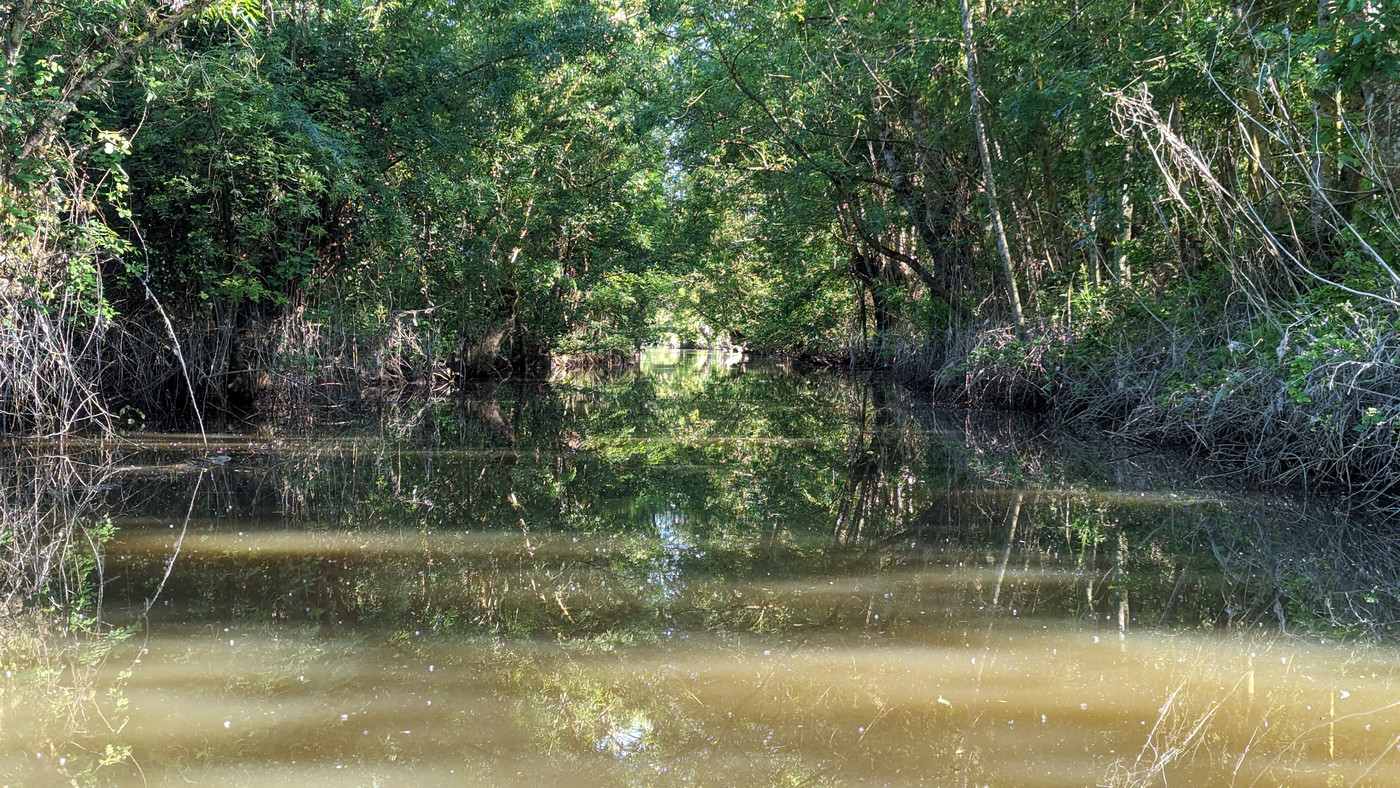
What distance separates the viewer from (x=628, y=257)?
772 inches

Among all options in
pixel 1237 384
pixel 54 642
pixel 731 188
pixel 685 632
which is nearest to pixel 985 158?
pixel 1237 384

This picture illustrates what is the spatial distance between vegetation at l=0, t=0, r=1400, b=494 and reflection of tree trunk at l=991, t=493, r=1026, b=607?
1.87 m

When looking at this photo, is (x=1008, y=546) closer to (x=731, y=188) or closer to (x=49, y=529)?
(x=49, y=529)

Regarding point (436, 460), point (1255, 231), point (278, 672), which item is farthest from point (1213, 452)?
point (278, 672)

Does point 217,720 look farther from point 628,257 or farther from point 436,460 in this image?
point 628,257

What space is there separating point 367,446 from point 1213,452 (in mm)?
7563

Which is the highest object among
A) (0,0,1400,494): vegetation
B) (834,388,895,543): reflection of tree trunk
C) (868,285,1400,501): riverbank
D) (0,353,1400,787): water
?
(0,0,1400,494): vegetation

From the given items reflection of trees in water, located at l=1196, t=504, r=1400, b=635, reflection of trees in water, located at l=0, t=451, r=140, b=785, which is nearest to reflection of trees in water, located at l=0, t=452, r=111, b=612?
reflection of trees in water, located at l=0, t=451, r=140, b=785

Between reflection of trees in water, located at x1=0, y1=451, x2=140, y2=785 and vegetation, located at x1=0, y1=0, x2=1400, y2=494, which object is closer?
reflection of trees in water, located at x1=0, y1=451, x2=140, y2=785

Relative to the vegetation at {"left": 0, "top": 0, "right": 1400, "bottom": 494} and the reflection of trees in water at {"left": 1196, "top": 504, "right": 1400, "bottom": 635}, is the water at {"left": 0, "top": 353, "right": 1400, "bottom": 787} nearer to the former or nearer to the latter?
the reflection of trees in water at {"left": 1196, "top": 504, "right": 1400, "bottom": 635}

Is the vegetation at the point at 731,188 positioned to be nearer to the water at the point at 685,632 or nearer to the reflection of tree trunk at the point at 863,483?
the water at the point at 685,632

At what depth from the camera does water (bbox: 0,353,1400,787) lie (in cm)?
231

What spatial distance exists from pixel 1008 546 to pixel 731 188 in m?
13.7

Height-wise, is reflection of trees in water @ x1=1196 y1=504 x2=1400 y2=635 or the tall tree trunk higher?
the tall tree trunk
